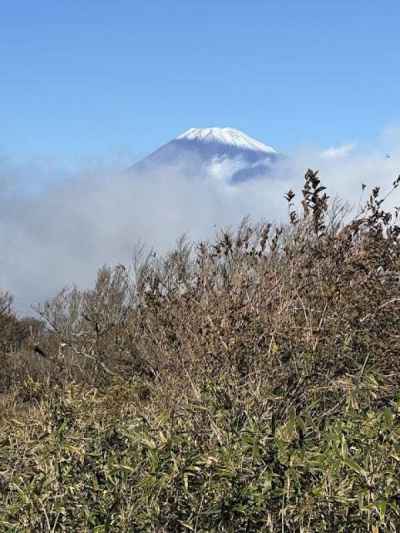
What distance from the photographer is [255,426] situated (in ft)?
13.2

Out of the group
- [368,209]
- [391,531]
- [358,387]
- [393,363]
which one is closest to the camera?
[391,531]

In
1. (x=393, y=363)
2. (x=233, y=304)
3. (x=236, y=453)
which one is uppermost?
(x=233, y=304)

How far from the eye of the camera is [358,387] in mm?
4434

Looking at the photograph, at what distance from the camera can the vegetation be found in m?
3.75

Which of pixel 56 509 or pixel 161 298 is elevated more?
pixel 161 298

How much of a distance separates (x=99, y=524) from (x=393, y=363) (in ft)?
9.37

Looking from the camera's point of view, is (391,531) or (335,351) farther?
(335,351)

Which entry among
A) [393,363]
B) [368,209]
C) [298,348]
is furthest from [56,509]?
[368,209]

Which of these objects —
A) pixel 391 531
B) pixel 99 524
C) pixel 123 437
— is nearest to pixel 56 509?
pixel 99 524

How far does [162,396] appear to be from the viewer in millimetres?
6555

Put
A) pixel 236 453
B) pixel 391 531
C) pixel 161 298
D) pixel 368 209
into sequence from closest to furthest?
pixel 391 531 → pixel 236 453 → pixel 368 209 → pixel 161 298

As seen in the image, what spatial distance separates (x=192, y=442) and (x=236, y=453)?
0.42m

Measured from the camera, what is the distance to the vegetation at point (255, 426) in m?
3.75

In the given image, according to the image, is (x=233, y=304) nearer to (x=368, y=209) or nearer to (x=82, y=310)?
(x=368, y=209)
